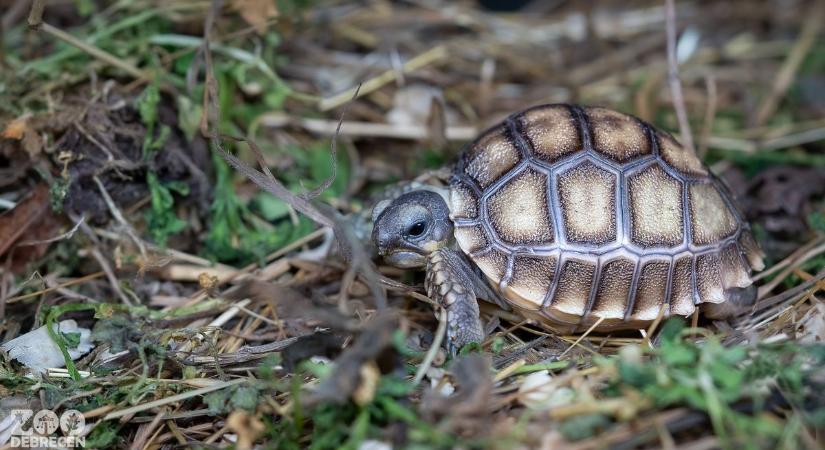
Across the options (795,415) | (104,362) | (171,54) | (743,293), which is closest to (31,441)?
(104,362)

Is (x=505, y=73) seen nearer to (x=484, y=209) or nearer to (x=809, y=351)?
(x=484, y=209)

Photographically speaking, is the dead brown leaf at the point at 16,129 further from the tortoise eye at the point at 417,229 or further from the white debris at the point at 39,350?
the tortoise eye at the point at 417,229

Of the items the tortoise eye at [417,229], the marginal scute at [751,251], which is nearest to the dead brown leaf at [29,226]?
the tortoise eye at [417,229]

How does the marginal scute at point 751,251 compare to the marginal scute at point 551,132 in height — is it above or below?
below

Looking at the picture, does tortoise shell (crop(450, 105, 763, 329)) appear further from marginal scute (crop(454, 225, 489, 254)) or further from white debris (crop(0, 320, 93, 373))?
white debris (crop(0, 320, 93, 373))

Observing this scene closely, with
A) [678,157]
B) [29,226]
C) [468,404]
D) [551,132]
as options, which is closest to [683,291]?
[678,157]

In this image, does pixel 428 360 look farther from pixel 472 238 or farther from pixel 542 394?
pixel 472 238

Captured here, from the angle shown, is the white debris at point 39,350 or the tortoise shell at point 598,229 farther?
the tortoise shell at point 598,229
